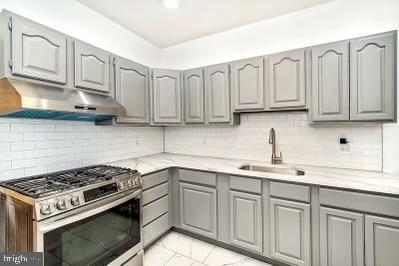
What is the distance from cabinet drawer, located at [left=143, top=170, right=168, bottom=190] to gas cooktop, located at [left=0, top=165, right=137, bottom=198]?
0.94ft

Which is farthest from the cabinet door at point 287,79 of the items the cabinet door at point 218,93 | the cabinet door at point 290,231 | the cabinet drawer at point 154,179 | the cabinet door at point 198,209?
the cabinet drawer at point 154,179

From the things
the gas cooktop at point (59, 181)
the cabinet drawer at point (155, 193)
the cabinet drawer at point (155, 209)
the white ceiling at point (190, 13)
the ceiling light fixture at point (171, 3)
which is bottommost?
the cabinet drawer at point (155, 209)

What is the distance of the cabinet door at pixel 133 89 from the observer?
226cm

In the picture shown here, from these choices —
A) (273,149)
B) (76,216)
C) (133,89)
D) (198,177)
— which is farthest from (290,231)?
(133,89)

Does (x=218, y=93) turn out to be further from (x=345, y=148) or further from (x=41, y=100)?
(x=41, y=100)

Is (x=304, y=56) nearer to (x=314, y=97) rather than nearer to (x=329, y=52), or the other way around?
(x=329, y=52)

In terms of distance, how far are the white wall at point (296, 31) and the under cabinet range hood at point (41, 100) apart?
1.77 m

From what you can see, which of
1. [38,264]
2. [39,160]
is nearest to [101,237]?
[38,264]

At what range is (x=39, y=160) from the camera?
184 centimetres

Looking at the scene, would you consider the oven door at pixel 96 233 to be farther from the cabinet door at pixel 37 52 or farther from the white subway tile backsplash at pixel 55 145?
the cabinet door at pixel 37 52

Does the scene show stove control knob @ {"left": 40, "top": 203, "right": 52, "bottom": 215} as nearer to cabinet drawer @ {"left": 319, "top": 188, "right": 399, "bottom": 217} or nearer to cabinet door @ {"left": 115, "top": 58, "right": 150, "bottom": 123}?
cabinet door @ {"left": 115, "top": 58, "right": 150, "bottom": 123}

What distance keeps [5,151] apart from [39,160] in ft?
0.85

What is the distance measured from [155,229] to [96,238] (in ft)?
2.68

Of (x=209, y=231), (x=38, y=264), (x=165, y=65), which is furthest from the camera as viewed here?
(x=165, y=65)
